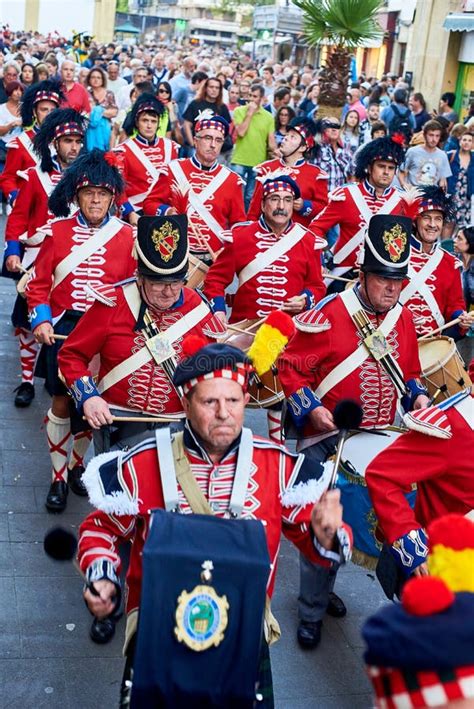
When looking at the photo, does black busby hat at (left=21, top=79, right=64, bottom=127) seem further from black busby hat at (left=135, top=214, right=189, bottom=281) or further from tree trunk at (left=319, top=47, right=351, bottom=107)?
tree trunk at (left=319, top=47, right=351, bottom=107)

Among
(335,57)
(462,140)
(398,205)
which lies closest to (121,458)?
(398,205)

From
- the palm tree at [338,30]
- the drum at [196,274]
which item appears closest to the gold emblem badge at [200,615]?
the drum at [196,274]

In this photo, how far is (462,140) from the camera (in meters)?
14.9

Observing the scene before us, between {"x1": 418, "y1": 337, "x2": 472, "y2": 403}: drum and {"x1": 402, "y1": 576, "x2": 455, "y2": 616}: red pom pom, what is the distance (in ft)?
14.2

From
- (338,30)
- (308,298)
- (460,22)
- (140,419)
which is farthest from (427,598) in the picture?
(460,22)

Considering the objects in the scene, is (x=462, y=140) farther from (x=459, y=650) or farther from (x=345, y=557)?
(x=459, y=650)

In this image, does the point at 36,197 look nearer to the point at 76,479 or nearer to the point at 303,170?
the point at 76,479

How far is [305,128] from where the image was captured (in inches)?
457

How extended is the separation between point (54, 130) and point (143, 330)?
3533mm

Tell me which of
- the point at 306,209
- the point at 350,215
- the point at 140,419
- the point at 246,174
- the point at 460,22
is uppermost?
the point at 460,22

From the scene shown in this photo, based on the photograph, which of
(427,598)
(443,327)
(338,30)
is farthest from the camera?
(338,30)

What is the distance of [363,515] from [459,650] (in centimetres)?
318

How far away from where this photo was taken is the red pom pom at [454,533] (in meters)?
2.74

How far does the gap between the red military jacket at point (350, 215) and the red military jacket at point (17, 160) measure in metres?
2.44
